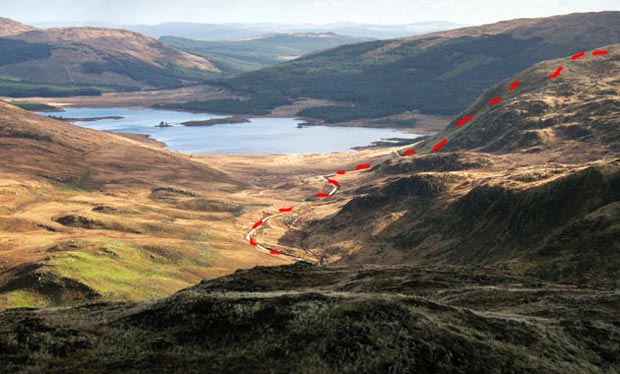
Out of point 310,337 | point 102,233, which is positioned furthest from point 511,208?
point 310,337

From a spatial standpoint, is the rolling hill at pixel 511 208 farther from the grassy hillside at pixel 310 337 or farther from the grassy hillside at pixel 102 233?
the grassy hillside at pixel 310 337

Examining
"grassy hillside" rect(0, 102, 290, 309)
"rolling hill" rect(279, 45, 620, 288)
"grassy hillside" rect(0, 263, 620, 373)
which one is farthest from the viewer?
"grassy hillside" rect(0, 102, 290, 309)

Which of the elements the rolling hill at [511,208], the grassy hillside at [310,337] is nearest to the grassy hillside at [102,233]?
the rolling hill at [511,208]

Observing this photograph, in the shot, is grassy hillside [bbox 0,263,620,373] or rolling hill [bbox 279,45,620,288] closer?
grassy hillside [bbox 0,263,620,373]

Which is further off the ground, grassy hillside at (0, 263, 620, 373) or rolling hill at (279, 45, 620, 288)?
grassy hillside at (0, 263, 620, 373)

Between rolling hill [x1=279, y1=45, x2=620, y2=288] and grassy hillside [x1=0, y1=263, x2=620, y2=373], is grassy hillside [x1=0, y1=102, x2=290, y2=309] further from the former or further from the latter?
grassy hillside [x1=0, y1=263, x2=620, y2=373]

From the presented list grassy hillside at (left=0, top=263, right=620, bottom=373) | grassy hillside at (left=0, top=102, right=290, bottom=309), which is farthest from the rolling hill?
grassy hillside at (left=0, top=263, right=620, bottom=373)

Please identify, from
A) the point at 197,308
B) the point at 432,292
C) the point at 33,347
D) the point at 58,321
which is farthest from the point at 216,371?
the point at 432,292

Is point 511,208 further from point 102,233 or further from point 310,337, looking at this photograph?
point 310,337
